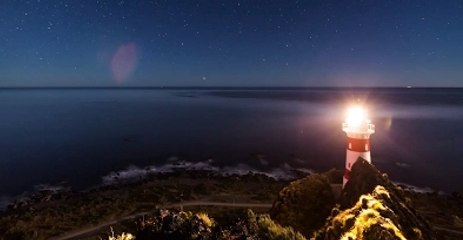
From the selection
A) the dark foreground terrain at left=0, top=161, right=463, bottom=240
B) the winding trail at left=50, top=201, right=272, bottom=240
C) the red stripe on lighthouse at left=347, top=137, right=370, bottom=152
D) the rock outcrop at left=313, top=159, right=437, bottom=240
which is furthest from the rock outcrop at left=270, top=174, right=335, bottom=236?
the winding trail at left=50, top=201, right=272, bottom=240

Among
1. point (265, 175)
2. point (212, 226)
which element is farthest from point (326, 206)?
point (265, 175)

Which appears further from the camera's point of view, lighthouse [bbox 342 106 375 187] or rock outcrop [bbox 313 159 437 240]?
lighthouse [bbox 342 106 375 187]

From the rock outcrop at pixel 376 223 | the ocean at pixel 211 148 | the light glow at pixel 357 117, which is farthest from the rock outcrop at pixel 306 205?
the ocean at pixel 211 148

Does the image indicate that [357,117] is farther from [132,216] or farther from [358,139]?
[132,216]

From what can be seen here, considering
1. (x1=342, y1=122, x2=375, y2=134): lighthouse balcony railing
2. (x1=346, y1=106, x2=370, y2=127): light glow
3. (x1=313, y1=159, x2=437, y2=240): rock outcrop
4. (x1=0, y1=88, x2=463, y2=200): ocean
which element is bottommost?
(x1=0, y1=88, x2=463, y2=200): ocean

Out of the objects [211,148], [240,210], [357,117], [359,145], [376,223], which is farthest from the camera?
[211,148]

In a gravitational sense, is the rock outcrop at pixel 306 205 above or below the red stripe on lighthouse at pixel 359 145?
below

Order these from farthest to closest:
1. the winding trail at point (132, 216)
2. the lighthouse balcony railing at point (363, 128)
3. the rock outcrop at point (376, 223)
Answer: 1. the winding trail at point (132, 216)
2. the lighthouse balcony railing at point (363, 128)
3. the rock outcrop at point (376, 223)

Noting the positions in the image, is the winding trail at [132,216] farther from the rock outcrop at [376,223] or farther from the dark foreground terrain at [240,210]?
the rock outcrop at [376,223]

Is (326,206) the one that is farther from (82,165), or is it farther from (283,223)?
(82,165)

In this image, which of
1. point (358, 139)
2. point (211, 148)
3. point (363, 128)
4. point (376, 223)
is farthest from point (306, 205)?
point (211, 148)

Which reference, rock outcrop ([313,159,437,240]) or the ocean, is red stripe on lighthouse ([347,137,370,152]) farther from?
the ocean

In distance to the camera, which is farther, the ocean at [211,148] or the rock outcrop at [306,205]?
the ocean at [211,148]

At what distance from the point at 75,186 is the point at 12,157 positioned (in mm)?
19812
